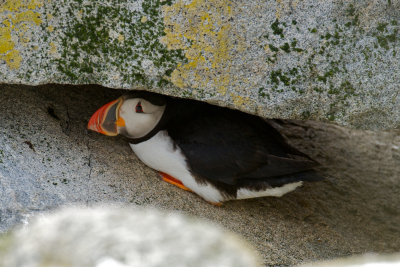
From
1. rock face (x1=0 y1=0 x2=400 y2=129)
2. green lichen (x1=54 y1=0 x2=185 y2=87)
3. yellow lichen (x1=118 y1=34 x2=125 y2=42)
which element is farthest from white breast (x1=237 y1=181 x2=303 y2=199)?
yellow lichen (x1=118 y1=34 x2=125 y2=42)

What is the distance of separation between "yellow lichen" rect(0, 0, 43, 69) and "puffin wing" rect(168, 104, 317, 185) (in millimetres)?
997

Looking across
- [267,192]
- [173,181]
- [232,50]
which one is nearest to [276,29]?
[232,50]

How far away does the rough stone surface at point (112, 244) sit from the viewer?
168cm

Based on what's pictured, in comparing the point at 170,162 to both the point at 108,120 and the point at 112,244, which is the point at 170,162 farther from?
the point at 112,244

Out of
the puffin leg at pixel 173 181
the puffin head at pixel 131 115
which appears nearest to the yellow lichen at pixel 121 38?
the puffin head at pixel 131 115

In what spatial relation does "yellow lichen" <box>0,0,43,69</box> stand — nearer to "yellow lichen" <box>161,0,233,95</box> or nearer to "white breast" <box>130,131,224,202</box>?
"yellow lichen" <box>161,0,233,95</box>

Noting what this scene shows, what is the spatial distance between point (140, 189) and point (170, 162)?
0.26m

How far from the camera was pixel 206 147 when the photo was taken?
285 cm

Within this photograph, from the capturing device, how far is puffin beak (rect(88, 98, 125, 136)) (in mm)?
2934

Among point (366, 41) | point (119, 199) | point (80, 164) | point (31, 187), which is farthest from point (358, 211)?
point (31, 187)

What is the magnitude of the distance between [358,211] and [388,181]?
1.46ft

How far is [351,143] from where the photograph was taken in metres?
3.71

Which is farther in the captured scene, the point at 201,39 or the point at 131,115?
the point at 131,115

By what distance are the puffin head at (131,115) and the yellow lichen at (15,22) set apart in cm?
65
